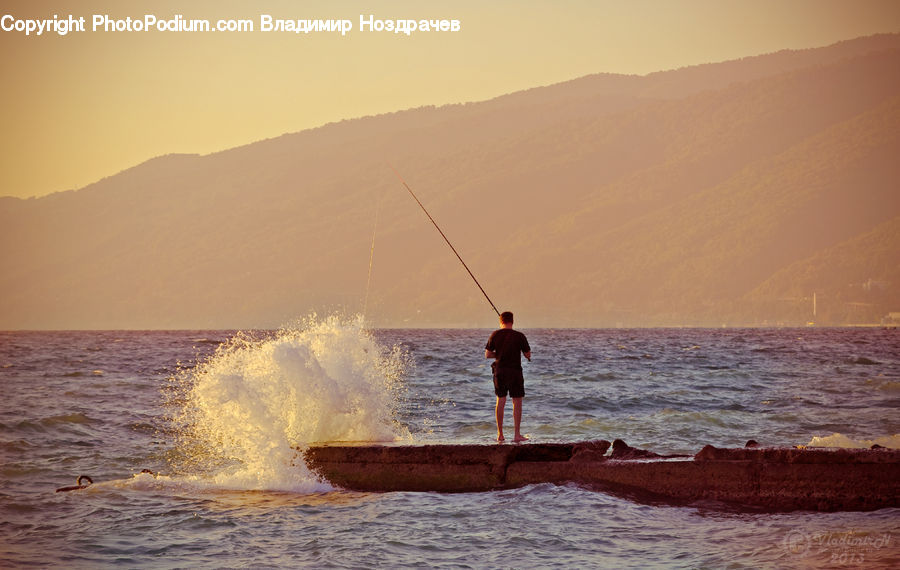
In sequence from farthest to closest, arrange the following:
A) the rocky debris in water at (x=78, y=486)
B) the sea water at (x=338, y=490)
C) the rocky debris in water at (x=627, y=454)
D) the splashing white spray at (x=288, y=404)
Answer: the splashing white spray at (x=288, y=404) < the rocky debris in water at (x=78, y=486) < the rocky debris in water at (x=627, y=454) < the sea water at (x=338, y=490)

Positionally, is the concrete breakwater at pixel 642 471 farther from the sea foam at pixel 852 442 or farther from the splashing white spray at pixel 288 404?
the sea foam at pixel 852 442

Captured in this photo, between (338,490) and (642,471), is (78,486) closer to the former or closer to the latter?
(338,490)

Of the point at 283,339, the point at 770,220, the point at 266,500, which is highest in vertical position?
the point at 770,220

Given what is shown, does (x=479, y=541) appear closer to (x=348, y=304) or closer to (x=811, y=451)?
(x=811, y=451)

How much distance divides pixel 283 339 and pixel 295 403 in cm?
132

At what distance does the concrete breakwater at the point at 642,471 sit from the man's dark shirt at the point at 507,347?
3.90ft

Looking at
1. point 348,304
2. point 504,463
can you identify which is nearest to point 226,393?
point 504,463

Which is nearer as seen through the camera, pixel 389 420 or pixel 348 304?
pixel 389 420

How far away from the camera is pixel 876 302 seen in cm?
18375

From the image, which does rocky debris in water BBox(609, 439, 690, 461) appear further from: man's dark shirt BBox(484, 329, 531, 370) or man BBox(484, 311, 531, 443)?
man's dark shirt BBox(484, 329, 531, 370)

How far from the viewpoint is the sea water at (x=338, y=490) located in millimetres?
8656

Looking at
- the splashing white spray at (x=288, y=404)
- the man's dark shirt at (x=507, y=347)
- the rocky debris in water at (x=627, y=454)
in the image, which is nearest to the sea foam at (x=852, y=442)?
the rocky debris in water at (x=627, y=454)

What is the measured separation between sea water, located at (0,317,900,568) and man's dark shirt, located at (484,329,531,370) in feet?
3.21

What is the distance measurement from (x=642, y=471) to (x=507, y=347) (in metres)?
2.24
